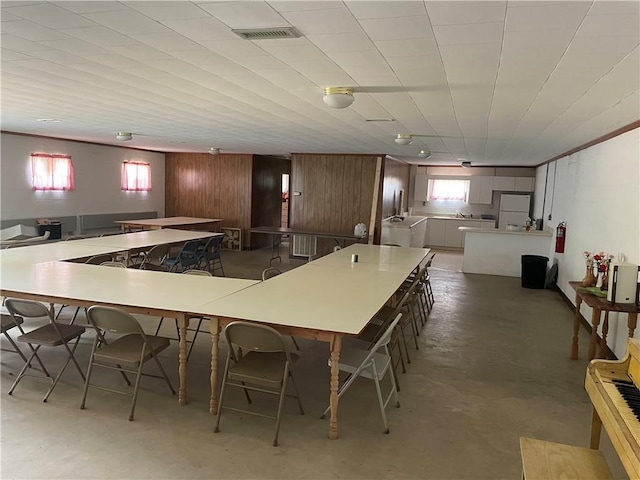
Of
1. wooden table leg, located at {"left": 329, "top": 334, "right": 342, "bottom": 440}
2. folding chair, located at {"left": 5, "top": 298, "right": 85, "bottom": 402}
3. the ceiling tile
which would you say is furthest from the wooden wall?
the ceiling tile

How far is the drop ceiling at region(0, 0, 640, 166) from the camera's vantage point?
82.1 inches

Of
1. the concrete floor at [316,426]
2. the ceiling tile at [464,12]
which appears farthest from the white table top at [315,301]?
the ceiling tile at [464,12]

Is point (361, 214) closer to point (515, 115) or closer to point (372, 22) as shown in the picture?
point (515, 115)

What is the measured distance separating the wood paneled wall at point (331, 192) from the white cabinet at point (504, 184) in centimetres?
459

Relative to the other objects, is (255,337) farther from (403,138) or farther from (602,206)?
(602,206)

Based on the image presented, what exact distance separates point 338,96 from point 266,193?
882 centimetres

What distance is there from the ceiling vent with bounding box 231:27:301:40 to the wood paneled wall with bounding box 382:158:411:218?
24.1 feet

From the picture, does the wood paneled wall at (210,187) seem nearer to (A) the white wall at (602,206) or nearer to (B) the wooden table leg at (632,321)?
(A) the white wall at (602,206)

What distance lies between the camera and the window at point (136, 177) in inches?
411

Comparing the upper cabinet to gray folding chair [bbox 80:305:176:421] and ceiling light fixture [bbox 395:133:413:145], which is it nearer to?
ceiling light fixture [bbox 395:133:413:145]

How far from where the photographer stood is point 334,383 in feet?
9.29

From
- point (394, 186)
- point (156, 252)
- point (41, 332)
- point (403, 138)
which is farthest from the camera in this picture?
point (394, 186)

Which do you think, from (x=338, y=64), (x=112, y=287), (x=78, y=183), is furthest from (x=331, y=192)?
(x=338, y=64)

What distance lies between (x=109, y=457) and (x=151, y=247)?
408cm
